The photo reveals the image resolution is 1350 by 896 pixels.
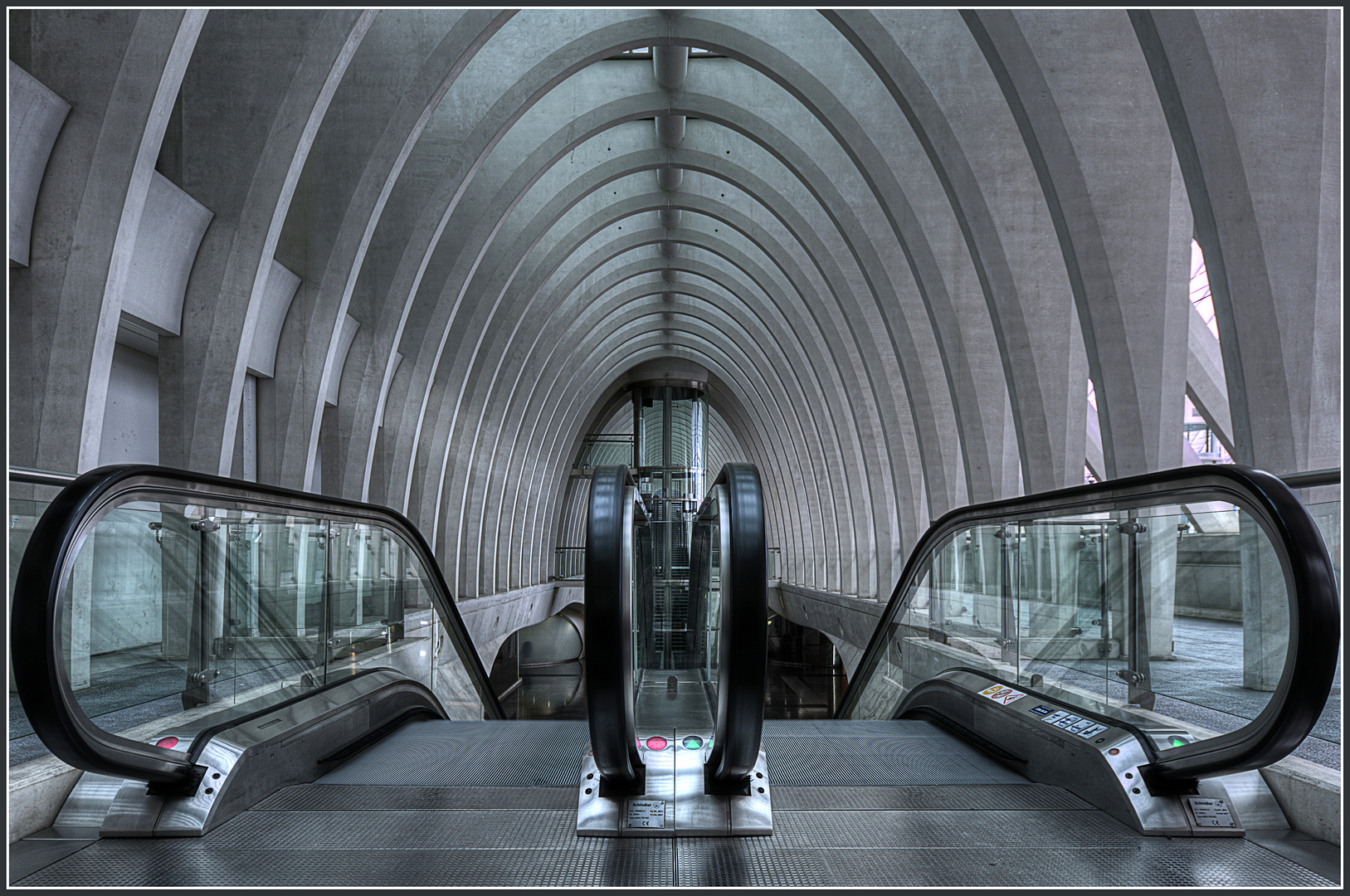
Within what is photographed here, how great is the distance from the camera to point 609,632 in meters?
3.24

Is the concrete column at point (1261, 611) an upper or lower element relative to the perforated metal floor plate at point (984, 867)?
upper

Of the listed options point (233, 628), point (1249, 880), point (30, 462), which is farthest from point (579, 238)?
point (1249, 880)

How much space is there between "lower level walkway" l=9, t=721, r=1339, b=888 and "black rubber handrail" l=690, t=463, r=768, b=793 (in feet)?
1.20

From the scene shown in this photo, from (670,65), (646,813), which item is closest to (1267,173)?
(646,813)

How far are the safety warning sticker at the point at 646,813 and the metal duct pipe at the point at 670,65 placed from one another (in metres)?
13.4

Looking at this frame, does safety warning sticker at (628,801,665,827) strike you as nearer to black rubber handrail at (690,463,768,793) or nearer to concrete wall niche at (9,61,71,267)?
black rubber handrail at (690,463,768,793)

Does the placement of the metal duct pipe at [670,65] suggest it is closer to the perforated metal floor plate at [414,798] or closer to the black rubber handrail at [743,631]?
the black rubber handrail at [743,631]

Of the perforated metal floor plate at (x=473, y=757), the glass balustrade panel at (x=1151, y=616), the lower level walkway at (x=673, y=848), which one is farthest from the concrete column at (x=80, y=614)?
the glass balustrade panel at (x=1151, y=616)

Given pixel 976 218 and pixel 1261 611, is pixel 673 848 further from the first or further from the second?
pixel 976 218

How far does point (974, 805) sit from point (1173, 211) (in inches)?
315

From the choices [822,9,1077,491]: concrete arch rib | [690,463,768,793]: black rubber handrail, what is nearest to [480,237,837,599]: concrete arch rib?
[822,9,1077,491]: concrete arch rib

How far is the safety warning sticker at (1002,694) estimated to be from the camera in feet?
15.8

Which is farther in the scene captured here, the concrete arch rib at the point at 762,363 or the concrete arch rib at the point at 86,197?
the concrete arch rib at the point at 762,363

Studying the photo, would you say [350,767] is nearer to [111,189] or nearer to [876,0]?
[111,189]
